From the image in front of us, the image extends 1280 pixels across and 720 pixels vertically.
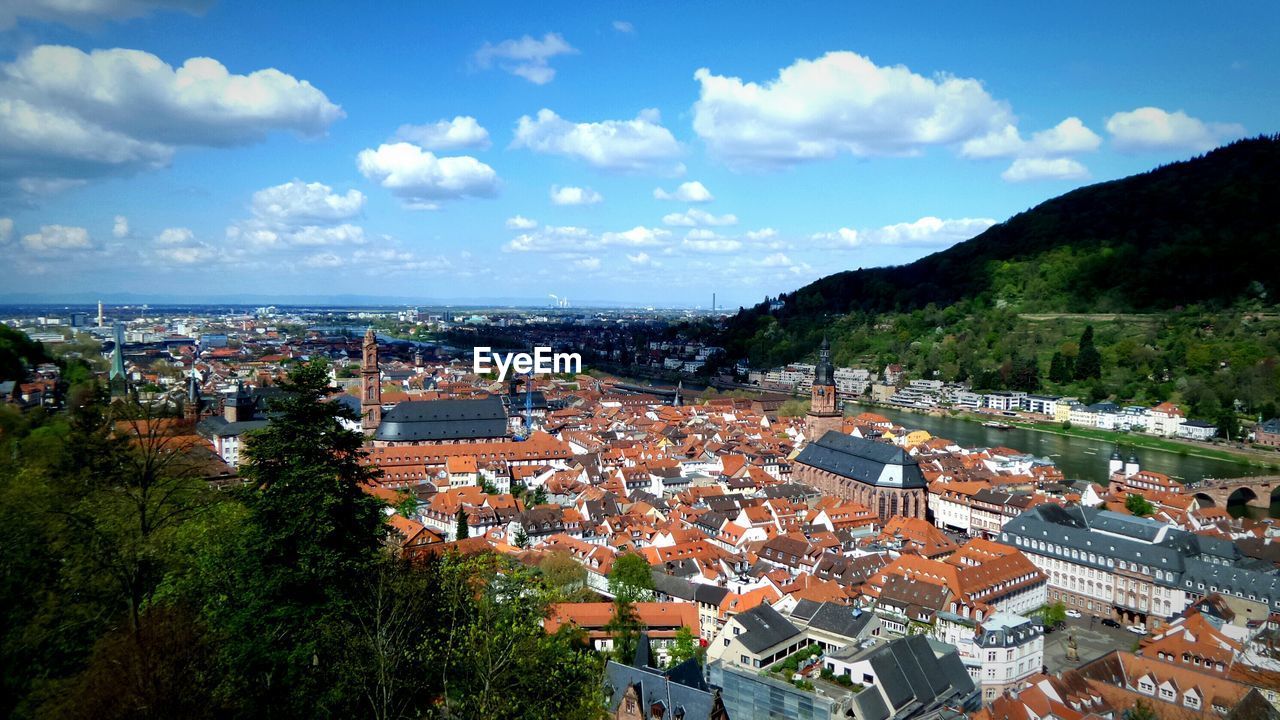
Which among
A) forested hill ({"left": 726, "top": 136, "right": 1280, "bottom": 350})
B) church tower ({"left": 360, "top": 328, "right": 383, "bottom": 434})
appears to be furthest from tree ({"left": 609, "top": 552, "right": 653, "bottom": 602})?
forested hill ({"left": 726, "top": 136, "right": 1280, "bottom": 350})

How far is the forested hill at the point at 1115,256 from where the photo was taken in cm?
9956

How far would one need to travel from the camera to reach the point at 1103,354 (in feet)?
271

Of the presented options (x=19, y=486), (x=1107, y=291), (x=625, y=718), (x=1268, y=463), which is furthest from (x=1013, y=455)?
(x=1107, y=291)

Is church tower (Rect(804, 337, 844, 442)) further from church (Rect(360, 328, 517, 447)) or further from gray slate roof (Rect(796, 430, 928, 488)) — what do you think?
church (Rect(360, 328, 517, 447))

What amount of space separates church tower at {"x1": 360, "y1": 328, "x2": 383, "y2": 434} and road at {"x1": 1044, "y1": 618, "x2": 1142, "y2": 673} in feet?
121

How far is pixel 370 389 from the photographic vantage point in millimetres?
49469

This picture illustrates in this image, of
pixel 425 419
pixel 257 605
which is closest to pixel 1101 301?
pixel 425 419

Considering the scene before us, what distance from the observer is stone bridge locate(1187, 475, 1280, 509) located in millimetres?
43094

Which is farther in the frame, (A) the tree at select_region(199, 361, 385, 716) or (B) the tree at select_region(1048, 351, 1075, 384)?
(B) the tree at select_region(1048, 351, 1075, 384)

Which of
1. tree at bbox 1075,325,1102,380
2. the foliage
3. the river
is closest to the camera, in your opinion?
the foliage

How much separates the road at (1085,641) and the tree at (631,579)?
11.1 meters

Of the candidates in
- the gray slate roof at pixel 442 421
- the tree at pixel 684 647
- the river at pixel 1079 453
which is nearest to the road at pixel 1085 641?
the tree at pixel 684 647

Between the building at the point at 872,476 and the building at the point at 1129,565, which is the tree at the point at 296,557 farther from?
the building at the point at 872,476

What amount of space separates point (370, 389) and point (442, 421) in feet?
18.4
